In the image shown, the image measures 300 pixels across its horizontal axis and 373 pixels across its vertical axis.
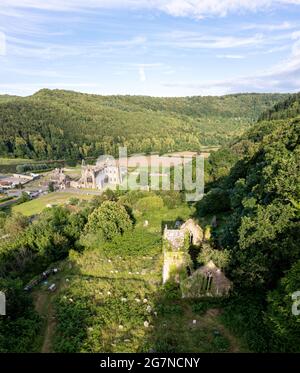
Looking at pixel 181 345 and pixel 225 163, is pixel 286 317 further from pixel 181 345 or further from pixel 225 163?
pixel 225 163

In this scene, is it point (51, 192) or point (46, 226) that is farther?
point (51, 192)

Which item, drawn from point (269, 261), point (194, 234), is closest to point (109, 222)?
point (194, 234)

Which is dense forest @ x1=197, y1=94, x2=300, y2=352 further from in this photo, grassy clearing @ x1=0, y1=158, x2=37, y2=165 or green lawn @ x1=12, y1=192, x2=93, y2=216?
grassy clearing @ x1=0, y1=158, x2=37, y2=165

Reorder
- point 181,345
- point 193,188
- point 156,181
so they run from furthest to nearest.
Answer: point 156,181
point 193,188
point 181,345

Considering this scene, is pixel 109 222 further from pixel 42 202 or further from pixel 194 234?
pixel 42 202

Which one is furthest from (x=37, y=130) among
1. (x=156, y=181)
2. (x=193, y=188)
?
(x=193, y=188)

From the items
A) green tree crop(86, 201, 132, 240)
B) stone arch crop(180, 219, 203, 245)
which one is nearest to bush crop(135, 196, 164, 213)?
green tree crop(86, 201, 132, 240)

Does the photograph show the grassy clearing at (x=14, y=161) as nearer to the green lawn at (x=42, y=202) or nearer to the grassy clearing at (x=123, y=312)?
the green lawn at (x=42, y=202)
